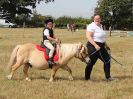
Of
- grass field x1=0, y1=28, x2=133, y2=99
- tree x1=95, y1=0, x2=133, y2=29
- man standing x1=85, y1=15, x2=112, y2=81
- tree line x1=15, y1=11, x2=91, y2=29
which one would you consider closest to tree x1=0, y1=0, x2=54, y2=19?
tree line x1=15, y1=11, x2=91, y2=29

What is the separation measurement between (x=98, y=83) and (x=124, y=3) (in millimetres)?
73088

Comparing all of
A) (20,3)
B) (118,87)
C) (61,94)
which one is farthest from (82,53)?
(20,3)

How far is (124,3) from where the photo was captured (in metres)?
84.3

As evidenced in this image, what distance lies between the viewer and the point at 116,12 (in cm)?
8369

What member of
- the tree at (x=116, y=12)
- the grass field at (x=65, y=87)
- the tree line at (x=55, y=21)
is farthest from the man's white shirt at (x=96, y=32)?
the tree line at (x=55, y=21)

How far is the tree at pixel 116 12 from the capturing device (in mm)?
83125

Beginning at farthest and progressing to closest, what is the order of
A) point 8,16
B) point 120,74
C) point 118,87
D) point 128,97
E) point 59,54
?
point 8,16 → point 120,74 → point 59,54 → point 118,87 → point 128,97

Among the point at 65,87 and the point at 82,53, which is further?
the point at 82,53

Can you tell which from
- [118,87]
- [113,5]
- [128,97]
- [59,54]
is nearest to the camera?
[128,97]

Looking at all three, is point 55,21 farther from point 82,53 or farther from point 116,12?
point 82,53

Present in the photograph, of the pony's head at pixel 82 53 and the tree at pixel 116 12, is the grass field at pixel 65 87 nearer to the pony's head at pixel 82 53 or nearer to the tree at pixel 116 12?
the pony's head at pixel 82 53

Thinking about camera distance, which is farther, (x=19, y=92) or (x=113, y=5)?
(x=113, y=5)

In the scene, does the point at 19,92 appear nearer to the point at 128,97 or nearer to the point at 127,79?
the point at 128,97

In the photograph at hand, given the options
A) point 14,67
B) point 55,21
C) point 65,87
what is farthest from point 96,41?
point 55,21
